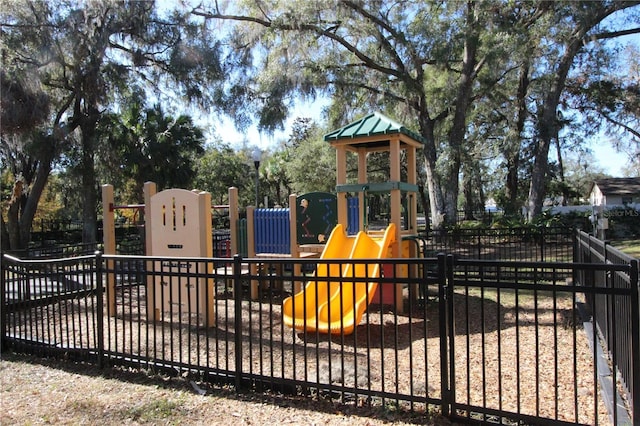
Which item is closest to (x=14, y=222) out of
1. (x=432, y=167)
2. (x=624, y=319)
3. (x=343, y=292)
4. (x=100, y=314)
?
(x=100, y=314)

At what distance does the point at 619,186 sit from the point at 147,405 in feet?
137

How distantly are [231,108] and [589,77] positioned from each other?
58.1ft

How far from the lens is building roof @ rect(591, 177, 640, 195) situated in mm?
35403

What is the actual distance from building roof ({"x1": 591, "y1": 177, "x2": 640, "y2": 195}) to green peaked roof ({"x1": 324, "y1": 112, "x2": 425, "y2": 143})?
34.9m

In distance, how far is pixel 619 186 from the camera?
3672 centimetres

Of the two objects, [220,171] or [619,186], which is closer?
[619,186]

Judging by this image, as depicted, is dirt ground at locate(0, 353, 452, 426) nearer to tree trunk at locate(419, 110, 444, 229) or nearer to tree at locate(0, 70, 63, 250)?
tree at locate(0, 70, 63, 250)

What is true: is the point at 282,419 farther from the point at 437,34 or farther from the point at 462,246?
the point at 437,34

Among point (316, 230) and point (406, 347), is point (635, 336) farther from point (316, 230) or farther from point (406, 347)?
point (316, 230)

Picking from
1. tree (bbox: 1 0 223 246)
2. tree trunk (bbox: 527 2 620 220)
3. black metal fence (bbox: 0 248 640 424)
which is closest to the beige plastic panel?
black metal fence (bbox: 0 248 640 424)

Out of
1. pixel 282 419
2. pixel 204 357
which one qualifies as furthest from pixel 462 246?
pixel 282 419

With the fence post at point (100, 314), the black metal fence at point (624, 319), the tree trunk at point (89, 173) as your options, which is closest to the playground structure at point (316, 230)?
the fence post at point (100, 314)

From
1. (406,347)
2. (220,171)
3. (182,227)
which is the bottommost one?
(406,347)

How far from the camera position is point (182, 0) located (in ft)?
64.5
